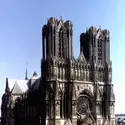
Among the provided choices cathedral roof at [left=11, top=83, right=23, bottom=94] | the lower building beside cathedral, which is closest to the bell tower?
the lower building beside cathedral

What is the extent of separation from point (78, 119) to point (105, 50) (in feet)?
45.9

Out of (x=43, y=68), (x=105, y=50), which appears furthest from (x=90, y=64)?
(x=43, y=68)

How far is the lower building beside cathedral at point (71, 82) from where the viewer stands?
59559 millimetres

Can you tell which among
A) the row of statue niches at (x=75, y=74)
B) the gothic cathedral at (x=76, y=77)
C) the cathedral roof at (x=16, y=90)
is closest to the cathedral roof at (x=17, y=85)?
the cathedral roof at (x=16, y=90)

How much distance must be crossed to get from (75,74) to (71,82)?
1.91 m

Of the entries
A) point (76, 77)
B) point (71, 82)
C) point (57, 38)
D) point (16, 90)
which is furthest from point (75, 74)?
point (16, 90)

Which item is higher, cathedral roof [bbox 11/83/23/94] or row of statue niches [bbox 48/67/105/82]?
row of statue niches [bbox 48/67/105/82]

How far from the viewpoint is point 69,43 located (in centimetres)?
6250

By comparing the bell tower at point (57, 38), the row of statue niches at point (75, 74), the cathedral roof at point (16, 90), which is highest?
the bell tower at point (57, 38)

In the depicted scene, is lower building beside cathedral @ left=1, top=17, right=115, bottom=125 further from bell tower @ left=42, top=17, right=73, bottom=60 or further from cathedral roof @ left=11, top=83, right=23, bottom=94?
cathedral roof @ left=11, top=83, right=23, bottom=94

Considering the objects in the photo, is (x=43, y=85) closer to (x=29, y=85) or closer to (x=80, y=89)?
(x=80, y=89)

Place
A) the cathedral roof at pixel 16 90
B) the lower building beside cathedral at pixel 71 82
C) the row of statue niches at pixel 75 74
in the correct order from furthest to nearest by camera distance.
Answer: the cathedral roof at pixel 16 90
the row of statue niches at pixel 75 74
the lower building beside cathedral at pixel 71 82

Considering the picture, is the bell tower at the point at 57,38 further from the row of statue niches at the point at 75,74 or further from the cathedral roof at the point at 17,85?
the cathedral roof at the point at 17,85

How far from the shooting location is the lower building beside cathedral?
59559 millimetres
